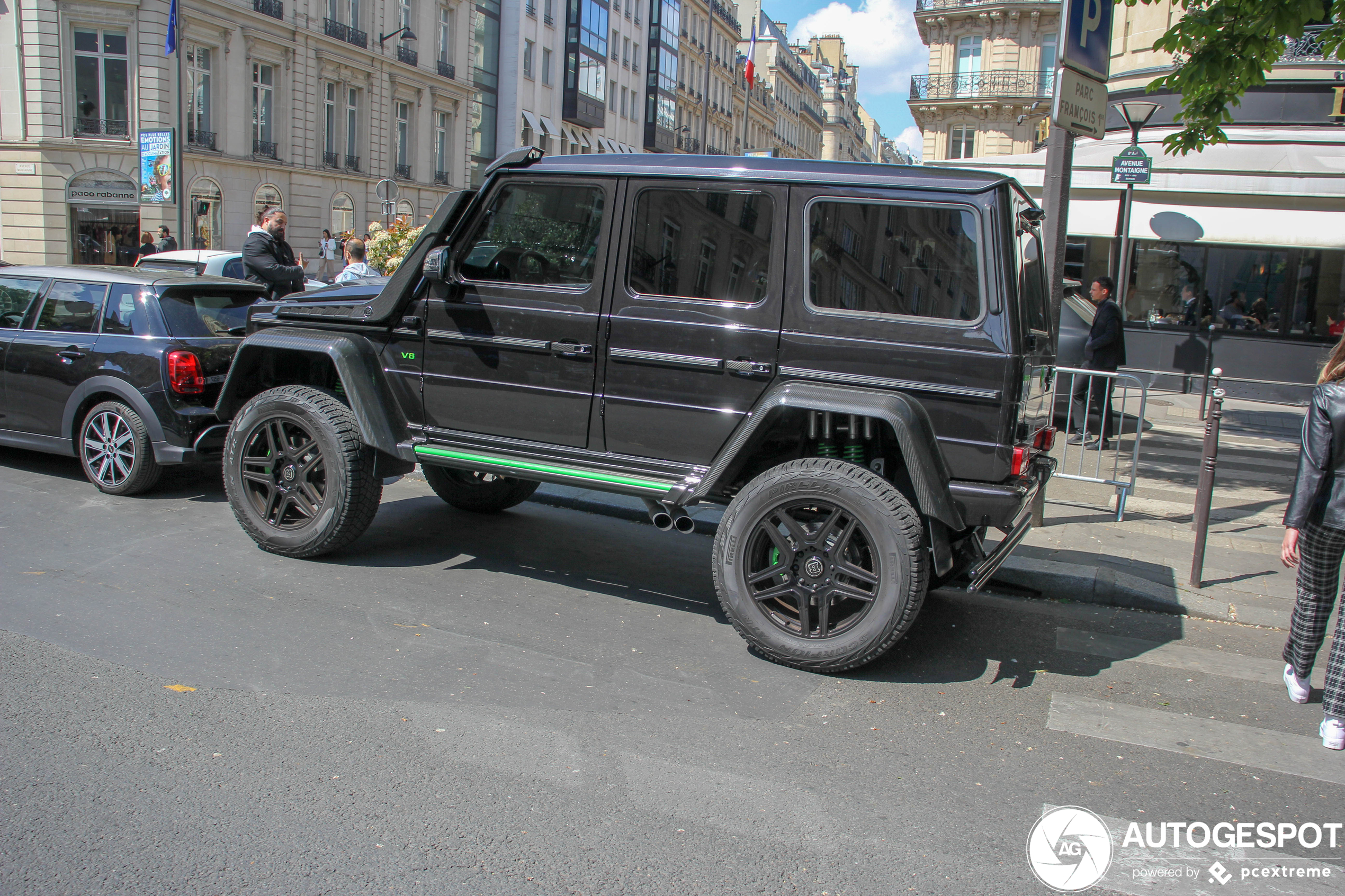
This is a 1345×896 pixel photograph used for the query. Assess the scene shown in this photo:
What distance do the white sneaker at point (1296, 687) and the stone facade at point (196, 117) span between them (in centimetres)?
2332

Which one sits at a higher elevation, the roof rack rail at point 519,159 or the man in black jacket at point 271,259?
the roof rack rail at point 519,159

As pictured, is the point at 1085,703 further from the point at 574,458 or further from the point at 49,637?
the point at 49,637

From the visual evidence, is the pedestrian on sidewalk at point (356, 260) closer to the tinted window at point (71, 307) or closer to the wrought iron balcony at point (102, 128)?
the tinted window at point (71, 307)

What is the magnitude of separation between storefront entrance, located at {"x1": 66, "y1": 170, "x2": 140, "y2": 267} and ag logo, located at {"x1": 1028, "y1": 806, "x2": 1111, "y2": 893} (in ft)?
101

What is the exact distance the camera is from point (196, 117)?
99.9 ft

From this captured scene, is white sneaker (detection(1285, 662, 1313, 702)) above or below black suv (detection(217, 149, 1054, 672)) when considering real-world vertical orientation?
below

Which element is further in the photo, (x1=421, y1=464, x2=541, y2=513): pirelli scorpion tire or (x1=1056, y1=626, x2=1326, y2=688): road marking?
(x1=421, y1=464, x2=541, y2=513): pirelli scorpion tire

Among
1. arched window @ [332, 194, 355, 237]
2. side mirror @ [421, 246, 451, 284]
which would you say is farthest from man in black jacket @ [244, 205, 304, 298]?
arched window @ [332, 194, 355, 237]

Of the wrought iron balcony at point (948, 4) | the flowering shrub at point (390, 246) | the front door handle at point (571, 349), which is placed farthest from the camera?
the wrought iron balcony at point (948, 4)

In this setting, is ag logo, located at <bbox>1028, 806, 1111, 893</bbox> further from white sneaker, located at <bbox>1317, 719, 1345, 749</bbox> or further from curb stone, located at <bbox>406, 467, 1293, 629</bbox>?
curb stone, located at <bbox>406, 467, 1293, 629</bbox>

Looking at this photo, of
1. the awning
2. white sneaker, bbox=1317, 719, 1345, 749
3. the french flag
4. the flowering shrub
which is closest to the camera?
white sneaker, bbox=1317, 719, 1345, 749

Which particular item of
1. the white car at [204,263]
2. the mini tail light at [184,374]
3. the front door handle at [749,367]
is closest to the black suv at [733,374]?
the front door handle at [749,367]

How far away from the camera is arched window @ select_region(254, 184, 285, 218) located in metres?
32.7

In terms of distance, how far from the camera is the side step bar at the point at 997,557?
4355 mm
